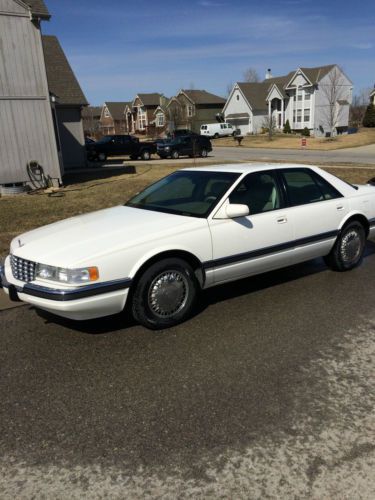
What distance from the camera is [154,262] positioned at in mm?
4094

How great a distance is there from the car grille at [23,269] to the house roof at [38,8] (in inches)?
413

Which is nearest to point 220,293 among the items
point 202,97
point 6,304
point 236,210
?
point 236,210

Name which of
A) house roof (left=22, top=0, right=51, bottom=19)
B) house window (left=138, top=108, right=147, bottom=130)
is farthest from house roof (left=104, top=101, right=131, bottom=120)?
house roof (left=22, top=0, right=51, bottom=19)

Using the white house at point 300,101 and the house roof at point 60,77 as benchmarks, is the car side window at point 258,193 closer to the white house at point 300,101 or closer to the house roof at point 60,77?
the house roof at point 60,77

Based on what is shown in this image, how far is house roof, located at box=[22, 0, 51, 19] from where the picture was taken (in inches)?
476

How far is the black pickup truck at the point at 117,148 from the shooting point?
27.2m

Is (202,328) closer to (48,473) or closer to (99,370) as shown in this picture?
(99,370)

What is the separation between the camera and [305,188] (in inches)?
213

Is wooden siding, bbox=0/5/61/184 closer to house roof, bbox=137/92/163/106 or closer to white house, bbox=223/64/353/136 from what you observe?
white house, bbox=223/64/353/136

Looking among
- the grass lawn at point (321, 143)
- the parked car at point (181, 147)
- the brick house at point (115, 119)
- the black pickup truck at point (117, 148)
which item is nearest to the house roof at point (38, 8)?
the black pickup truck at point (117, 148)

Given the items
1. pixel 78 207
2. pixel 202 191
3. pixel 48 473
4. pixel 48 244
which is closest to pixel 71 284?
pixel 48 244

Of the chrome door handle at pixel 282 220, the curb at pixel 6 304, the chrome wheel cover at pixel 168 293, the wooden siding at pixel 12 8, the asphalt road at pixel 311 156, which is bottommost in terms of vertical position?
the asphalt road at pixel 311 156

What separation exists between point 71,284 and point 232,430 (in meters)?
1.72

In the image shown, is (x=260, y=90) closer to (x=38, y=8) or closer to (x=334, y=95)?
(x=334, y=95)
